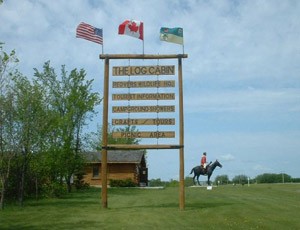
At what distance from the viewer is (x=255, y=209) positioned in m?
17.5

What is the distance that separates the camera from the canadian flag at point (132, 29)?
783 inches

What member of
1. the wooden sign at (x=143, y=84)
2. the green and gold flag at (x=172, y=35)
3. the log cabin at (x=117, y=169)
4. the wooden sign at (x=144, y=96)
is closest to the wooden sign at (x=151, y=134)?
the wooden sign at (x=144, y=96)

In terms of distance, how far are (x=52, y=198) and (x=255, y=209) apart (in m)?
14.8

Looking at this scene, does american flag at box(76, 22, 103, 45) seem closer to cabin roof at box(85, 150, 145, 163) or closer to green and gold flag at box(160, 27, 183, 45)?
green and gold flag at box(160, 27, 183, 45)

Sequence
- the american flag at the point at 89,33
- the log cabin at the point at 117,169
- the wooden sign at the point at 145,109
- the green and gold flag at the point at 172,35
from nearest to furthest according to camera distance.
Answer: the wooden sign at the point at 145,109, the green and gold flag at the point at 172,35, the american flag at the point at 89,33, the log cabin at the point at 117,169

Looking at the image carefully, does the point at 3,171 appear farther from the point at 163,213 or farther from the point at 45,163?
the point at 163,213

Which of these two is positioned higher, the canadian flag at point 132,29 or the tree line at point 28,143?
the canadian flag at point 132,29

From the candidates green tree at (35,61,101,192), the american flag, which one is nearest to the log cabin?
green tree at (35,61,101,192)

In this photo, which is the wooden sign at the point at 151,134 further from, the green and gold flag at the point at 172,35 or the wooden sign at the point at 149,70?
the green and gold flag at the point at 172,35

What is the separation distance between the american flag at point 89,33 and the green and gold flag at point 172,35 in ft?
9.39

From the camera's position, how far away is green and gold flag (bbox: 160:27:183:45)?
19.7 m

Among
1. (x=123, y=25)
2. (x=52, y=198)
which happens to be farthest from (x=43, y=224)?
(x=52, y=198)

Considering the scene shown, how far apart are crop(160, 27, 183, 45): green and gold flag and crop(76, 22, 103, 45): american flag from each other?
9.39 feet

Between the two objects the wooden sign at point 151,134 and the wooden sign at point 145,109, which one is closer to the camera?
the wooden sign at point 151,134
